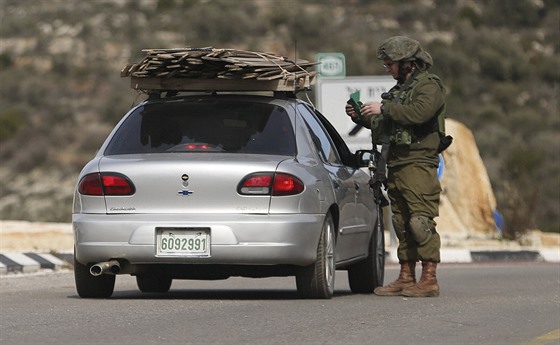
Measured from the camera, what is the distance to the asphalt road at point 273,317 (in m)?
8.59

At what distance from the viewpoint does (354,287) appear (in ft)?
42.7

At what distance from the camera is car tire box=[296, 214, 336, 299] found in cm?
1117

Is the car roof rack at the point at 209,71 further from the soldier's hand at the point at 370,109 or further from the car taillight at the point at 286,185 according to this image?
the car taillight at the point at 286,185

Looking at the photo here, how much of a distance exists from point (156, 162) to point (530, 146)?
34.2 metres

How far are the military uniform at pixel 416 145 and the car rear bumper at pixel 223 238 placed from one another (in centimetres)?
136

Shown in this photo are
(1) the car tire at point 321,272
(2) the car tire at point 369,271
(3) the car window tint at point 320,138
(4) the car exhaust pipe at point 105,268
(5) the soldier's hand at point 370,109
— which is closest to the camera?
(4) the car exhaust pipe at point 105,268

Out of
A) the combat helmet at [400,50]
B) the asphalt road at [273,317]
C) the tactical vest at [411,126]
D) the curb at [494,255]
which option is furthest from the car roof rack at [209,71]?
the curb at [494,255]

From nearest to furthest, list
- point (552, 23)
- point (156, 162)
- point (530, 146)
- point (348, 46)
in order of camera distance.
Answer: point (156, 162), point (530, 146), point (348, 46), point (552, 23)

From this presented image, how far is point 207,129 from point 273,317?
2.07 m

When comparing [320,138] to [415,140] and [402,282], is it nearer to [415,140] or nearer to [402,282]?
[415,140]

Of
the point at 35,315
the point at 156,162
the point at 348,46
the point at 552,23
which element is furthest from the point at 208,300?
the point at 552,23

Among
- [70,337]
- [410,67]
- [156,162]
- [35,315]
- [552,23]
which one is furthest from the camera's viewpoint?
[552,23]

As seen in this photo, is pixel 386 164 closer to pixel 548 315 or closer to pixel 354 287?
pixel 354 287

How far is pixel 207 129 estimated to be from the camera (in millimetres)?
11391
